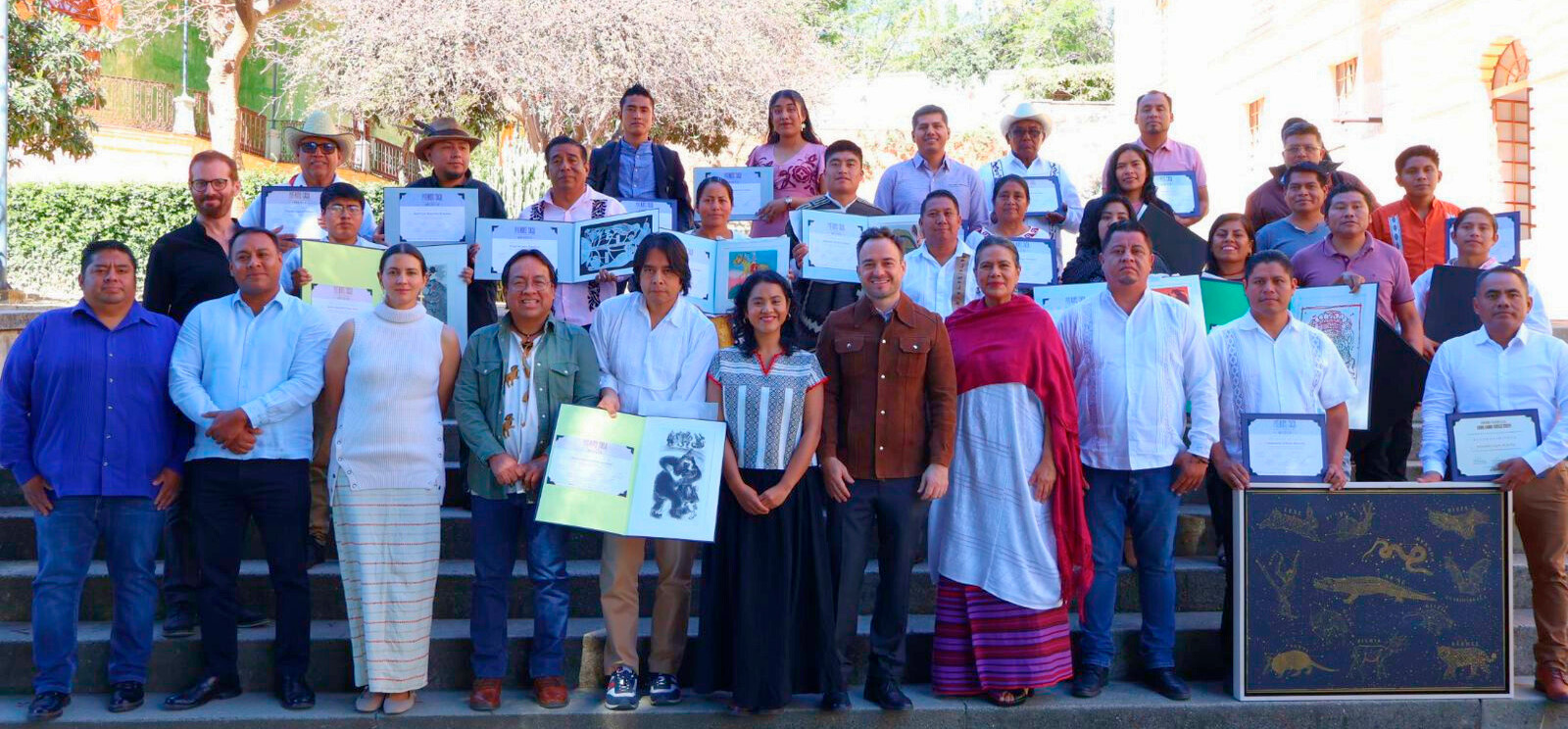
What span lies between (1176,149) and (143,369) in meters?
6.11

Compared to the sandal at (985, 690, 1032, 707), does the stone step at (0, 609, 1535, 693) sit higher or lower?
higher

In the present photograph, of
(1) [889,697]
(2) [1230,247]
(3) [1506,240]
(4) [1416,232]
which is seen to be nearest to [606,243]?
(1) [889,697]

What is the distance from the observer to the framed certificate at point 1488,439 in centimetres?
538

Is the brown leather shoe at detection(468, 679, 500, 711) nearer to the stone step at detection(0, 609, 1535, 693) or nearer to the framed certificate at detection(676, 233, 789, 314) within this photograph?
the stone step at detection(0, 609, 1535, 693)

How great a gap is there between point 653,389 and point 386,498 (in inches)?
46.8

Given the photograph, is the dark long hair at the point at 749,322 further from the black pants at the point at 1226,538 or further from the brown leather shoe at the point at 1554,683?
the brown leather shoe at the point at 1554,683

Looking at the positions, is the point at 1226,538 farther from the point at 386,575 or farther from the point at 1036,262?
the point at 386,575

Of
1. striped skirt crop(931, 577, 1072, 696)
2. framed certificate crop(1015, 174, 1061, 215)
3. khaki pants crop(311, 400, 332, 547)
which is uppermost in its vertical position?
framed certificate crop(1015, 174, 1061, 215)

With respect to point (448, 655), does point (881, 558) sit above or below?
above

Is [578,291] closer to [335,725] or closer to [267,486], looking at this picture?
[267,486]

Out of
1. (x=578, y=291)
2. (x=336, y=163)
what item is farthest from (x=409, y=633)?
(x=336, y=163)

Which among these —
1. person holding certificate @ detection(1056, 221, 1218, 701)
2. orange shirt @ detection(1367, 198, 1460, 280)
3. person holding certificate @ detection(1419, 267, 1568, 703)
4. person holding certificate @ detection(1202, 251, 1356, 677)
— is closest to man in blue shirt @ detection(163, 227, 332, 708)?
person holding certificate @ detection(1056, 221, 1218, 701)

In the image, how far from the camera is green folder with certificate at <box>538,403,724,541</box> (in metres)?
5.06

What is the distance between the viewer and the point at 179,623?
18.1 ft
